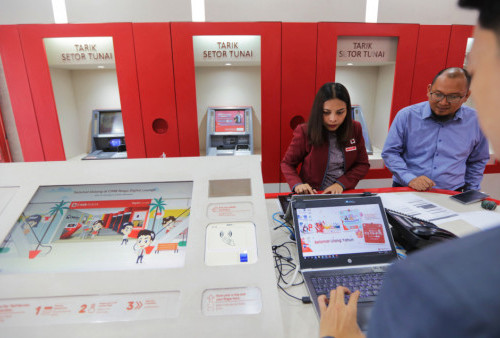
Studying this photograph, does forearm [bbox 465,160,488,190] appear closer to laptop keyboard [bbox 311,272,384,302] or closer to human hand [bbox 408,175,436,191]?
human hand [bbox 408,175,436,191]

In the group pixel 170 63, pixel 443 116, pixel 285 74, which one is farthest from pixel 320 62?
pixel 170 63

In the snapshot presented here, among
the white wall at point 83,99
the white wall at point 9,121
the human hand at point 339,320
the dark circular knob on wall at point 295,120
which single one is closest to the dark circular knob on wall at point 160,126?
the white wall at point 83,99

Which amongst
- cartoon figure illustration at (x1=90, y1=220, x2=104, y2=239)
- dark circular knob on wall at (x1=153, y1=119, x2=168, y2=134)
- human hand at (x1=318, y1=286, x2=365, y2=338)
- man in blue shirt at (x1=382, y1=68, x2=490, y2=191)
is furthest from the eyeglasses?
dark circular knob on wall at (x1=153, y1=119, x2=168, y2=134)

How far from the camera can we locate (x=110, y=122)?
355 cm

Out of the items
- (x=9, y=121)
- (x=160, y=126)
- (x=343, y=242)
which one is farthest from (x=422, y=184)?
(x=9, y=121)

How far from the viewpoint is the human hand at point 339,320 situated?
683 millimetres

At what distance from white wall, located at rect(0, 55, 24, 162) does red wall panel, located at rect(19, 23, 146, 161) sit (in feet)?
2.04

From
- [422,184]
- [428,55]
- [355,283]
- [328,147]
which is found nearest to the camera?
[355,283]

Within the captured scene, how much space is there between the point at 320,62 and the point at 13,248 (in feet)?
9.93

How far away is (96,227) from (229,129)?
262 cm

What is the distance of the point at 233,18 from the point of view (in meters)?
3.22

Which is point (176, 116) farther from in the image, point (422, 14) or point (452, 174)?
point (422, 14)

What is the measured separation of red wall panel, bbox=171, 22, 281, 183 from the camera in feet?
9.48

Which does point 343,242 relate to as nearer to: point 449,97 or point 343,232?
point 343,232
